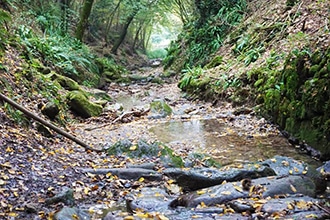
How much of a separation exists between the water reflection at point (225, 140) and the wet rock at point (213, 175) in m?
0.86

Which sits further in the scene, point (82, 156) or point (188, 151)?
point (188, 151)

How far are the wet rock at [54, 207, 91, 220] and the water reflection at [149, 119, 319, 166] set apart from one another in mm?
2444

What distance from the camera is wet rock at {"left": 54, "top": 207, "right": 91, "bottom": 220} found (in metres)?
3.05

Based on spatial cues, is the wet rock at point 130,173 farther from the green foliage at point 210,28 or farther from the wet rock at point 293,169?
the green foliage at point 210,28

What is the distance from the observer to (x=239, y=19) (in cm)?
1359

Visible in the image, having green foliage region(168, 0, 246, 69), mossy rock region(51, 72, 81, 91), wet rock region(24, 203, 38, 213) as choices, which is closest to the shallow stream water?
A: mossy rock region(51, 72, 81, 91)

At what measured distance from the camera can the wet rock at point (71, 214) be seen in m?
3.05

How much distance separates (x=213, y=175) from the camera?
4176mm

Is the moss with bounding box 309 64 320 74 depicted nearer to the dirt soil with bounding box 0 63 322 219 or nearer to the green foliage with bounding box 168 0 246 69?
the dirt soil with bounding box 0 63 322 219

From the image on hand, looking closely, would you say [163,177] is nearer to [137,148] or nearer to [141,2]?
[137,148]

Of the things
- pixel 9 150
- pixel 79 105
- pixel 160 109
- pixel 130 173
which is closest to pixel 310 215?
pixel 130 173

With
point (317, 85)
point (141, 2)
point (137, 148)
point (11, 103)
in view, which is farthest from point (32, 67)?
point (141, 2)

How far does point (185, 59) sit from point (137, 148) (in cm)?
1166

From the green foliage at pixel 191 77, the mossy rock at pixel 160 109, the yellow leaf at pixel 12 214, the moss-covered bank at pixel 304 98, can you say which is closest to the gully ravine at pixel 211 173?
the moss-covered bank at pixel 304 98
